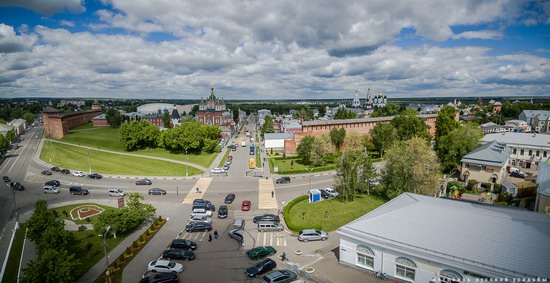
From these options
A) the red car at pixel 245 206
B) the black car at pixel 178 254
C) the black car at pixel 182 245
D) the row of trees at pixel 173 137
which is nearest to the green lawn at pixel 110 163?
the row of trees at pixel 173 137

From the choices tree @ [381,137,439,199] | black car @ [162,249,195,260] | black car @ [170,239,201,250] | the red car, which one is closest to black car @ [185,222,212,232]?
black car @ [170,239,201,250]

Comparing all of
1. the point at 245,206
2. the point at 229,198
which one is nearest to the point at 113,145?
the point at 229,198

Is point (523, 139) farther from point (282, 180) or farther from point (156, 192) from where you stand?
point (156, 192)

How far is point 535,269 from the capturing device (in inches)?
657

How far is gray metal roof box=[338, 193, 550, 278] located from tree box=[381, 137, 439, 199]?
10.6m

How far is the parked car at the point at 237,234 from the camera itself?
28.1 metres

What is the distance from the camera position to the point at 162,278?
2105 centimetres

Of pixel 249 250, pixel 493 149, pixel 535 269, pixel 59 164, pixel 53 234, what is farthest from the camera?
pixel 59 164

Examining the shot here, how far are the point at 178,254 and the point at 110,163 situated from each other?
44875 millimetres

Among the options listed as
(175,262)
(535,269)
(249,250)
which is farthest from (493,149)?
(175,262)

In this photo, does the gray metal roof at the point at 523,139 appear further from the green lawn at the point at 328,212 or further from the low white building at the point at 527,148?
the green lawn at the point at 328,212

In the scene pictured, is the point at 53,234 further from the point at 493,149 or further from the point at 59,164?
the point at 493,149

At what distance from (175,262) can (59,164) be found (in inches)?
2011

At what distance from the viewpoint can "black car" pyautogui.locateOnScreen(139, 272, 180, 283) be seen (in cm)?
2094
